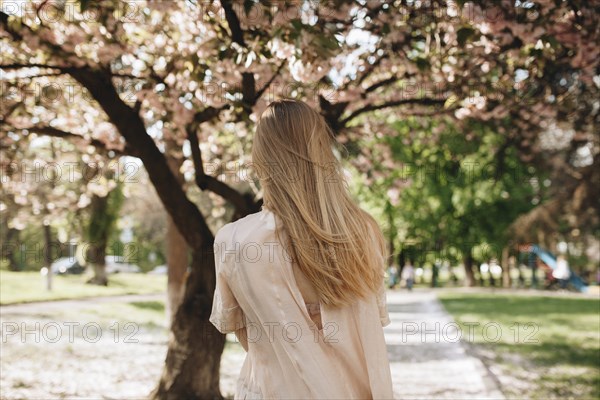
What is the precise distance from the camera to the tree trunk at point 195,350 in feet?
19.2

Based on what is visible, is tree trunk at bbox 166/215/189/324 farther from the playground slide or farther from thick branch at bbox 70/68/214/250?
→ the playground slide

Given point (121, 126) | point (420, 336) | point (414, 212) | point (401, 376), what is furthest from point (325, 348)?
Result: point (414, 212)

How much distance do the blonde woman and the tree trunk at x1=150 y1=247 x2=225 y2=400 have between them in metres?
3.88

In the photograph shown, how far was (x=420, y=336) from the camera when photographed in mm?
13414

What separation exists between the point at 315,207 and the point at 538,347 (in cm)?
1026

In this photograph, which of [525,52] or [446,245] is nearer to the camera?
[525,52]

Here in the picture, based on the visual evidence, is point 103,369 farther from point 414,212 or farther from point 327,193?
point 414,212

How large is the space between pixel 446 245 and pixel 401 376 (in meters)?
26.3

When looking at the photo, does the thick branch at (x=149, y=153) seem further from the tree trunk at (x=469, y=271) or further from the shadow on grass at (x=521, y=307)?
the tree trunk at (x=469, y=271)

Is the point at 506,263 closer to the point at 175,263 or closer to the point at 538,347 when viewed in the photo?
the point at 538,347

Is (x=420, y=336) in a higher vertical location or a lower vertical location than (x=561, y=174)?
lower

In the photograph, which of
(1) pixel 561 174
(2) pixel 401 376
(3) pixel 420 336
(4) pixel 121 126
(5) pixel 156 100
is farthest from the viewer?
(1) pixel 561 174

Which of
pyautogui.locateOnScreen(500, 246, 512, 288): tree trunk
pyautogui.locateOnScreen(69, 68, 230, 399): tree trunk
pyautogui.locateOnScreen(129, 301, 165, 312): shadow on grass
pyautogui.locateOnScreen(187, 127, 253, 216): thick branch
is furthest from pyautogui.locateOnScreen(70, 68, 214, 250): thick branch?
pyautogui.locateOnScreen(500, 246, 512, 288): tree trunk

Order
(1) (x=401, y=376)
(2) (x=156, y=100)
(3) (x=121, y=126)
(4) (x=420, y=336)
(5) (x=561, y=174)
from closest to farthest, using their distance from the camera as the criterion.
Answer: (3) (x=121, y=126) < (2) (x=156, y=100) < (1) (x=401, y=376) < (4) (x=420, y=336) < (5) (x=561, y=174)
